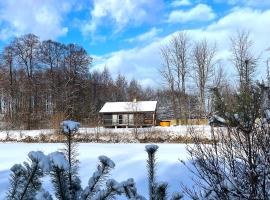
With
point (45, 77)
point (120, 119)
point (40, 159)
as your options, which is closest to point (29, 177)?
point (40, 159)

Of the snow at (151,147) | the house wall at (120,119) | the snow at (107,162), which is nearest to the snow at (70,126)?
the snow at (107,162)

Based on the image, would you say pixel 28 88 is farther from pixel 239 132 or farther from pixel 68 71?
pixel 239 132

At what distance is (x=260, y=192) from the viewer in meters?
3.04

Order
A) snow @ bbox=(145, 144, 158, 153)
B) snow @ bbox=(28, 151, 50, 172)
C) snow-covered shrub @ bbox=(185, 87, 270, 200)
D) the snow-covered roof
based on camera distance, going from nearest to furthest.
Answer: snow @ bbox=(28, 151, 50, 172) → snow @ bbox=(145, 144, 158, 153) → snow-covered shrub @ bbox=(185, 87, 270, 200) → the snow-covered roof

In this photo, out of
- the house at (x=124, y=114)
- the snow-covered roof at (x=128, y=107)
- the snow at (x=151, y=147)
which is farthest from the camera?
the snow-covered roof at (x=128, y=107)

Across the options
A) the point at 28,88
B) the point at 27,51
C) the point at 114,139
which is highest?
the point at 27,51

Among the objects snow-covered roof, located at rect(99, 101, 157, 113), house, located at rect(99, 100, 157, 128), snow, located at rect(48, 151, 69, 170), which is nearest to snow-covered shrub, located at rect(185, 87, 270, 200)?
snow, located at rect(48, 151, 69, 170)

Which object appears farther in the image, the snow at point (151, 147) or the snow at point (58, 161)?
the snow at point (151, 147)

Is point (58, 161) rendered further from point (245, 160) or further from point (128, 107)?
point (128, 107)

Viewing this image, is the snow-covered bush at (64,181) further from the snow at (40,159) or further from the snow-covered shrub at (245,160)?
the snow-covered shrub at (245,160)

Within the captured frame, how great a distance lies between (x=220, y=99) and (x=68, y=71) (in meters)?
50.9

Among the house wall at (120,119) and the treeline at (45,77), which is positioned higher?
the treeline at (45,77)

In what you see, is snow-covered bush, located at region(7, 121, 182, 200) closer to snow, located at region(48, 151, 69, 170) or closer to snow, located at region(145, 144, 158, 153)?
snow, located at region(48, 151, 69, 170)

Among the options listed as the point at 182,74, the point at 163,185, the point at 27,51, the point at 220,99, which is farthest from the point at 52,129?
the point at 27,51
